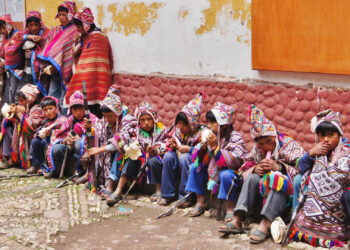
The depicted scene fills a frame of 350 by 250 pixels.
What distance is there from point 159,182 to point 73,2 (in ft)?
13.6

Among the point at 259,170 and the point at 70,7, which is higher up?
the point at 70,7

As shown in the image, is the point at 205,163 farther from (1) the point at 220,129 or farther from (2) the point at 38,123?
(2) the point at 38,123

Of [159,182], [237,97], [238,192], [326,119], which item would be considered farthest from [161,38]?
[326,119]

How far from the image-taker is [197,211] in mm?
5973

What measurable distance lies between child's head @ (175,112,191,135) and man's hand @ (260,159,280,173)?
132cm

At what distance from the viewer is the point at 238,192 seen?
219 inches

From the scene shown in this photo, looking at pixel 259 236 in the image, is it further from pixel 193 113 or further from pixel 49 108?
pixel 49 108

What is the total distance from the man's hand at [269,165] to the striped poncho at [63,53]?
487 centimetres

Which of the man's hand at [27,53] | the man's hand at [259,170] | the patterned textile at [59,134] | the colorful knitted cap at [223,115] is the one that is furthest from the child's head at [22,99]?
the man's hand at [259,170]

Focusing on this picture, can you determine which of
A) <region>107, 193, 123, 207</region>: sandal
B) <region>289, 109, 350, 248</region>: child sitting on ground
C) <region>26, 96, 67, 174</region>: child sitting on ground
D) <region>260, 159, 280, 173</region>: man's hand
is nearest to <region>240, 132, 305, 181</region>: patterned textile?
<region>260, 159, 280, 173</region>: man's hand

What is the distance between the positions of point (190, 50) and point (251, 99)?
4.25ft

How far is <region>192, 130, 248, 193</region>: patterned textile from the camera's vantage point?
18.1ft

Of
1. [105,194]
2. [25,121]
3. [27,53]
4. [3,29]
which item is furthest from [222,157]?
[3,29]

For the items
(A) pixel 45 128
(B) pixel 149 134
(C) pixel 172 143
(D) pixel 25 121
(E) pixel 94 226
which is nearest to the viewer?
(E) pixel 94 226
